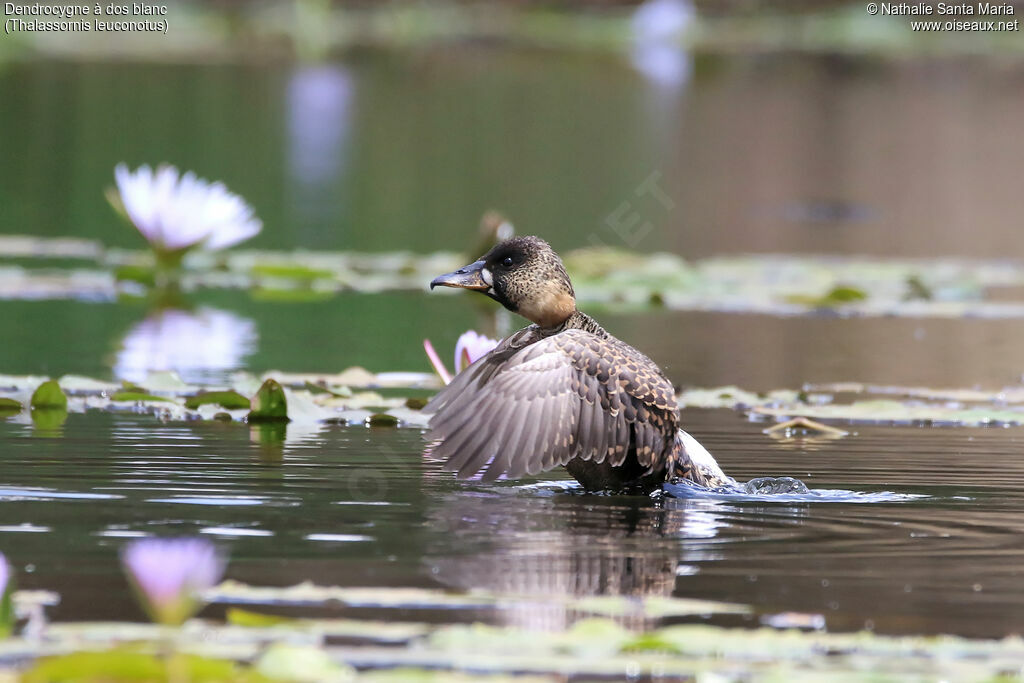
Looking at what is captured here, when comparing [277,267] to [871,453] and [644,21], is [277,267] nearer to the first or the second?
[871,453]

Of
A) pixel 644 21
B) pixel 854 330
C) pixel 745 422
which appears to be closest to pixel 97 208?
pixel 854 330

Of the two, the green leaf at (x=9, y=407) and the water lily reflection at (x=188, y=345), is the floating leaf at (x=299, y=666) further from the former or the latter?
the water lily reflection at (x=188, y=345)

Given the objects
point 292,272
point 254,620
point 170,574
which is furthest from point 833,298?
point 170,574

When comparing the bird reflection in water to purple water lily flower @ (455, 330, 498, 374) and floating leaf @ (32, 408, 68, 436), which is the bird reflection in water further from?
floating leaf @ (32, 408, 68, 436)

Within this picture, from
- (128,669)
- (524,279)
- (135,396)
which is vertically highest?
(524,279)

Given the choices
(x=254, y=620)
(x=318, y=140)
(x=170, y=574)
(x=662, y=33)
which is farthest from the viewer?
(x=662, y=33)

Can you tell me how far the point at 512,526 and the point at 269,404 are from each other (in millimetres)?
1781

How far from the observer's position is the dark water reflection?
3848 millimetres

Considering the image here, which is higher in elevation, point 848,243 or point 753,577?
point 848,243

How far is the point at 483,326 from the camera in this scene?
30.0ft

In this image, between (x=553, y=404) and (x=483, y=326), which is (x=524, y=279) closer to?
(x=553, y=404)

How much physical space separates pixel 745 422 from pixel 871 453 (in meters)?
0.76

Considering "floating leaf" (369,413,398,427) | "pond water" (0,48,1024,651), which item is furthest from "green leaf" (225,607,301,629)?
"floating leaf" (369,413,398,427)

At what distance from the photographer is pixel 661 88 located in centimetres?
3195
